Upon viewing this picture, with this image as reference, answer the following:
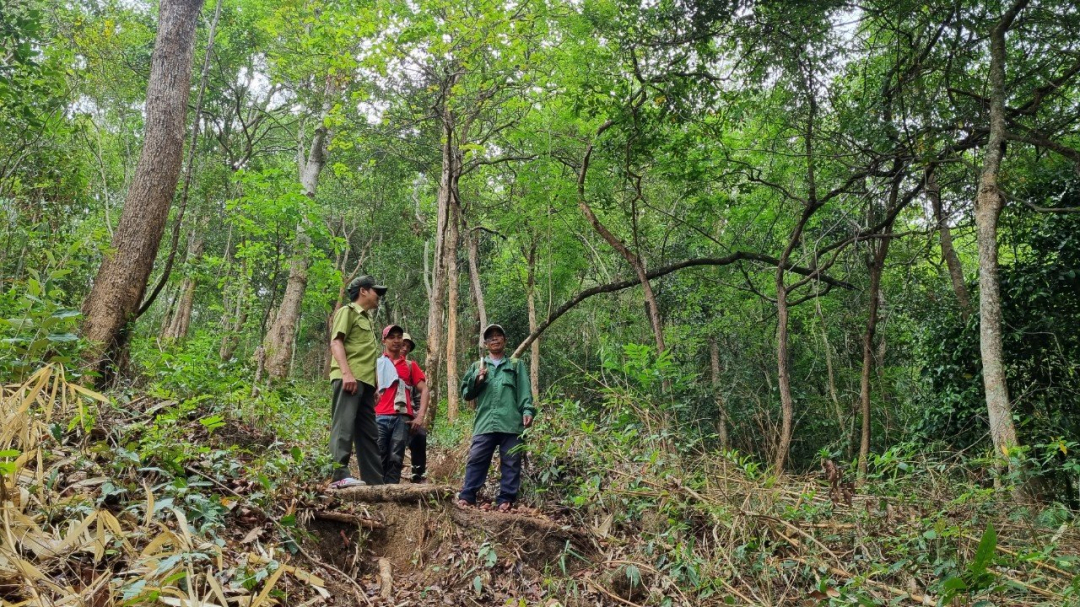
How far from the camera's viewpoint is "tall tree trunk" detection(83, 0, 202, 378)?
5711 mm

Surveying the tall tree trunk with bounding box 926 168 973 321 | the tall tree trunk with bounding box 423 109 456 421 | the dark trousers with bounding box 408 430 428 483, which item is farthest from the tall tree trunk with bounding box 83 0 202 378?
the tall tree trunk with bounding box 926 168 973 321

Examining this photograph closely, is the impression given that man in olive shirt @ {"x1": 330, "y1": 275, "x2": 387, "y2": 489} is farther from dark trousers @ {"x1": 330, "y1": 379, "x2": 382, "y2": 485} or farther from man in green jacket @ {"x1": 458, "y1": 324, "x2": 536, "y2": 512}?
man in green jacket @ {"x1": 458, "y1": 324, "x2": 536, "y2": 512}

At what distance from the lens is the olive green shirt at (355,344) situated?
5594 millimetres

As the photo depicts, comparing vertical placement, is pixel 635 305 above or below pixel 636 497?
above

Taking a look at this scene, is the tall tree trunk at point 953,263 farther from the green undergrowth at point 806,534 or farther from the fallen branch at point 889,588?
the fallen branch at point 889,588

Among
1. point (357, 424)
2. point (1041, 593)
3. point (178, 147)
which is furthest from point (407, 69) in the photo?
point (1041, 593)

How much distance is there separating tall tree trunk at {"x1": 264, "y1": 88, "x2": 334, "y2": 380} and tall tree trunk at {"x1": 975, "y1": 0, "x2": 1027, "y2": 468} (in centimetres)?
838

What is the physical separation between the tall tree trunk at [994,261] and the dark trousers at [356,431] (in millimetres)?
5389

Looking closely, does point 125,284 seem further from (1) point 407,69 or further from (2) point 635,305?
(2) point 635,305

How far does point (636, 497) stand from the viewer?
547 centimetres

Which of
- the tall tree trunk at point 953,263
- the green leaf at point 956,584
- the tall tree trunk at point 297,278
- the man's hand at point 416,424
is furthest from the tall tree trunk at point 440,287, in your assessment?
the green leaf at point 956,584

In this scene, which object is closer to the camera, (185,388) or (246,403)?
(185,388)

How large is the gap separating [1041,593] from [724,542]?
A: 182cm

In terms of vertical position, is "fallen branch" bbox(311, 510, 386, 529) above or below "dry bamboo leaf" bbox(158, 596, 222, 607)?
below
